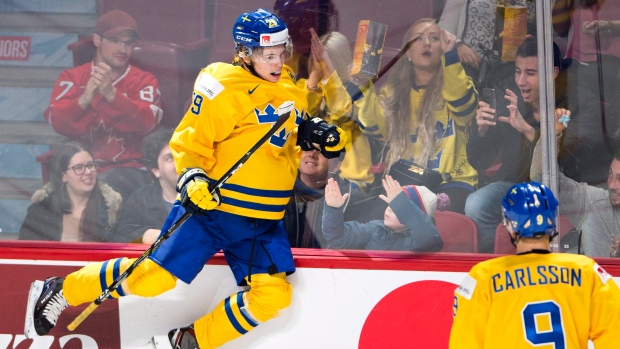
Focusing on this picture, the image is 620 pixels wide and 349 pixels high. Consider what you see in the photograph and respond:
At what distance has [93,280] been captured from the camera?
3236mm

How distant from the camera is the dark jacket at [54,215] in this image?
11.4 ft

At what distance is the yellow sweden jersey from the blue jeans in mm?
870

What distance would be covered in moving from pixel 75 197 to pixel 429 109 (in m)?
1.41

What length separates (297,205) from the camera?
3.50 meters

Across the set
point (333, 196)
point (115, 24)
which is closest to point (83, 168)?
point (115, 24)

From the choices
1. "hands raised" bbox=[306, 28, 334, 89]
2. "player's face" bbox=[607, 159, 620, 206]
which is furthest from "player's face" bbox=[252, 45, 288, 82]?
"player's face" bbox=[607, 159, 620, 206]

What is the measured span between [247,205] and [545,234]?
3.69ft

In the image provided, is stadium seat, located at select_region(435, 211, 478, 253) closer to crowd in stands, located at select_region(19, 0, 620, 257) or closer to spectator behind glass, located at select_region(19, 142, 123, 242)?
crowd in stands, located at select_region(19, 0, 620, 257)

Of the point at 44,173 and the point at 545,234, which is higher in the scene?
the point at 545,234

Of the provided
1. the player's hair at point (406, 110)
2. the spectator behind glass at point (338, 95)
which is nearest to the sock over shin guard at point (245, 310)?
the spectator behind glass at point (338, 95)

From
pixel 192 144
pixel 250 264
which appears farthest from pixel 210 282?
pixel 192 144

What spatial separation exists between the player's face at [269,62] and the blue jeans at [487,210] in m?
0.90

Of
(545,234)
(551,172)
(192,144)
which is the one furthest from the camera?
(551,172)

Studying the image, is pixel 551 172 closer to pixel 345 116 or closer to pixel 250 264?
pixel 345 116
